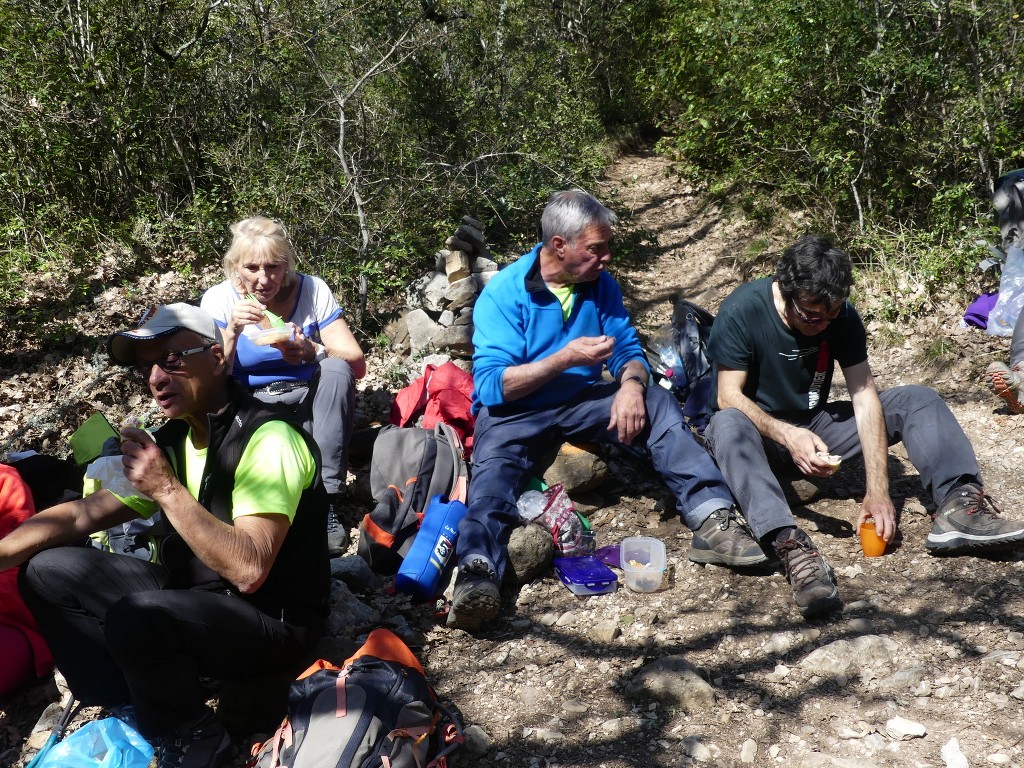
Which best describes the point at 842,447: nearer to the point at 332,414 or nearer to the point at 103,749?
the point at 332,414

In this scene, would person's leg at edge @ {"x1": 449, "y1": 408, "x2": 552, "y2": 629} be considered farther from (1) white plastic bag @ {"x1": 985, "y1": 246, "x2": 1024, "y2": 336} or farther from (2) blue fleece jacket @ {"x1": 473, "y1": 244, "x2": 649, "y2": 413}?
(1) white plastic bag @ {"x1": 985, "y1": 246, "x2": 1024, "y2": 336}

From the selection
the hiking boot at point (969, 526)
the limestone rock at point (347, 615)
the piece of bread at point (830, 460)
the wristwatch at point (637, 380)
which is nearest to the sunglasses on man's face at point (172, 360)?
the limestone rock at point (347, 615)

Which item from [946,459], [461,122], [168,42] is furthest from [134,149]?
[946,459]

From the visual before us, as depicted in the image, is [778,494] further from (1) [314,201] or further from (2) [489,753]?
(1) [314,201]

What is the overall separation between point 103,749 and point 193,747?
1.19 ft

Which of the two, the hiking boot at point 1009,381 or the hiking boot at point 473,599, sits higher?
the hiking boot at point 1009,381

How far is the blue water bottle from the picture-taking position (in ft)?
11.8

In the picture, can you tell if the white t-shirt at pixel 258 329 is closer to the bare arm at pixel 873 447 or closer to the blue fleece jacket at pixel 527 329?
the blue fleece jacket at pixel 527 329

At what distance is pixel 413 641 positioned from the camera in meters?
3.37

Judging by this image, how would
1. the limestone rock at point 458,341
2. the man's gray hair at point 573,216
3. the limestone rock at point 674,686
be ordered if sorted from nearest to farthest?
1. the limestone rock at point 674,686
2. the man's gray hair at point 573,216
3. the limestone rock at point 458,341

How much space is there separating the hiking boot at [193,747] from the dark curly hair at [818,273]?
2856mm

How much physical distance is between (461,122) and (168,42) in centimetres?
282

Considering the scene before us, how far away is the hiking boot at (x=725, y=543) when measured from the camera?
138 inches

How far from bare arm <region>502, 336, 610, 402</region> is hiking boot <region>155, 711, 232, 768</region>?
1.95 metres
